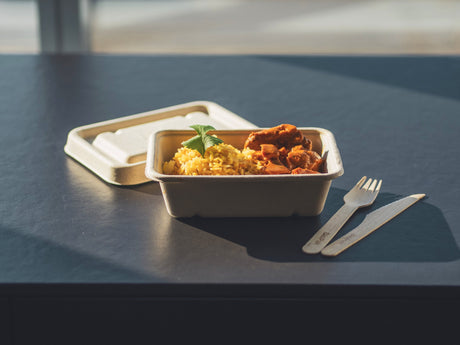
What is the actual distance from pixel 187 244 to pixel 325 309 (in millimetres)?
216

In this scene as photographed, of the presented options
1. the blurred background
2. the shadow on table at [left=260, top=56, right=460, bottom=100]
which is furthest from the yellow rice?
the blurred background

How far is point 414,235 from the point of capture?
98cm

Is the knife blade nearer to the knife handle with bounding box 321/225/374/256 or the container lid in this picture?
the knife handle with bounding box 321/225/374/256

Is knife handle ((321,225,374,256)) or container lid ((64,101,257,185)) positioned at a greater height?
container lid ((64,101,257,185))

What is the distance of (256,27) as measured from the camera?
4.89 metres

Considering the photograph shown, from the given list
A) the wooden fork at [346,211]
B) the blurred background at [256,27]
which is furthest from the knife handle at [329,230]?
the blurred background at [256,27]

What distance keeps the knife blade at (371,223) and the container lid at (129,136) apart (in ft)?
1.19

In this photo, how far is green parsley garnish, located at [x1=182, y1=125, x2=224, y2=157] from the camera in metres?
1.00

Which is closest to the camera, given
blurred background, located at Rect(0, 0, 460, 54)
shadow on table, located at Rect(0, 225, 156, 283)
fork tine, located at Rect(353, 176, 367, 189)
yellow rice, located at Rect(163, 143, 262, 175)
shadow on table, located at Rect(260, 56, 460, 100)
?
shadow on table, located at Rect(0, 225, 156, 283)

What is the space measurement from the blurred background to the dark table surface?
268 cm

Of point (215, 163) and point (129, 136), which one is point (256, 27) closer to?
point (129, 136)

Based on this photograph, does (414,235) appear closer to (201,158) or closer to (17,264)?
(201,158)

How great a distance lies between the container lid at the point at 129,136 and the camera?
112cm

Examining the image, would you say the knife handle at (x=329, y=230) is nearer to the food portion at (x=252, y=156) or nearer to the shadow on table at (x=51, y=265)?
the food portion at (x=252, y=156)
